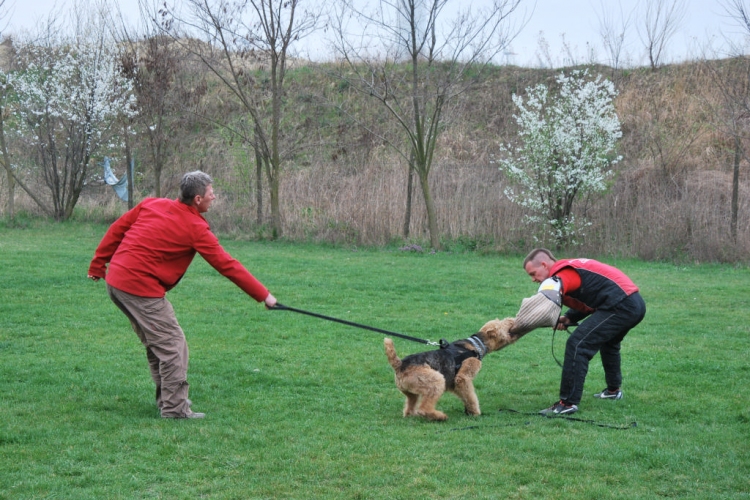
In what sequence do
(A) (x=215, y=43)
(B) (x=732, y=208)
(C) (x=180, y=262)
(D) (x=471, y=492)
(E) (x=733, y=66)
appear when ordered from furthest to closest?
(E) (x=733, y=66) < (A) (x=215, y=43) < (B) (x=732, y=208) < (C) (x=180, y=262) < (D) (x=471, y=492)

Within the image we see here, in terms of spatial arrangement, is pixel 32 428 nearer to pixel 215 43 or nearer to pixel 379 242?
pixel 379 242

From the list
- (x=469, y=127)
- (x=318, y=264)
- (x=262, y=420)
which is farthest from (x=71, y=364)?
(x=469, y=127)

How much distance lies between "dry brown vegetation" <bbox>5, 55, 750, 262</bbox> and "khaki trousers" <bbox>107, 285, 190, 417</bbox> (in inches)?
550

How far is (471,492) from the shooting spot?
4434 mm

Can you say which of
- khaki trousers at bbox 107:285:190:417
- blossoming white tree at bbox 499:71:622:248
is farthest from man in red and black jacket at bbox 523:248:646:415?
blossoming white tree at bbox 499:71:622:248

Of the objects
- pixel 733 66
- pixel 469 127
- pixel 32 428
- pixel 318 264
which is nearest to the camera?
pixel 32 428

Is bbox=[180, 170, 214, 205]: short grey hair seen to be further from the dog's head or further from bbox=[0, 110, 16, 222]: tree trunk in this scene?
bbox=[0, 110, 16, 222]: tree trunk

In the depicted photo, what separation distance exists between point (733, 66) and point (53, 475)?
2885 cm

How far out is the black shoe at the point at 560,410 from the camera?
246 inches

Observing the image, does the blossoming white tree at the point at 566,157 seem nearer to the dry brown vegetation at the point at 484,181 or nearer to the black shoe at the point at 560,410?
the dry brown vegetation at the point at 484,181

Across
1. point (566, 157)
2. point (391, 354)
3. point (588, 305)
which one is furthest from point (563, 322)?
point (566, 157)

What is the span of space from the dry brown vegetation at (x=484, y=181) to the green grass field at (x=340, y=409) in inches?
246

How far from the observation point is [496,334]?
6398mm

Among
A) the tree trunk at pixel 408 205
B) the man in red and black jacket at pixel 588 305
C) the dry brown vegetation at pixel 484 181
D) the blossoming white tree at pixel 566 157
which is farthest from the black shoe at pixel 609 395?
the tree trunk at pixel 408 205
